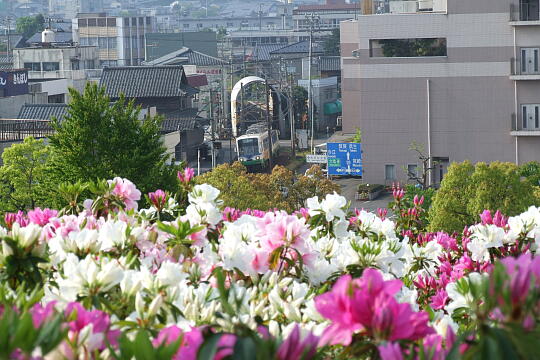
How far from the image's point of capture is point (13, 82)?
2202 inches

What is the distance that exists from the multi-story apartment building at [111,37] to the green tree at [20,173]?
8882 cm

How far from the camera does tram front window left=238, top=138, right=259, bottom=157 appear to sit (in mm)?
50938

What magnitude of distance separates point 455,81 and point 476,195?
49.9ft

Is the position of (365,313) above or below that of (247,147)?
above

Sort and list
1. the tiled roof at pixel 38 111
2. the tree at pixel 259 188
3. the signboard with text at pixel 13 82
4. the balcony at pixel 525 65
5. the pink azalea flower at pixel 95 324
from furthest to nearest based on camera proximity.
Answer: the signboard with text at pixel 13 82
the tiled roof at pixel 38 111
the balcony at pixel 525 65
the tree at pixel 259 188
the pink azalea flower at pixel 95 324

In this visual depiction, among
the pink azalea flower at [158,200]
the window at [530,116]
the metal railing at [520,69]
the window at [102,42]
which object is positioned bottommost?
the window at [530,116]

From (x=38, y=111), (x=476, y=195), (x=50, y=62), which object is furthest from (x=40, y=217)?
(x=50, y=62)

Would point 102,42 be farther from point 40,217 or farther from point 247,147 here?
point 40,217

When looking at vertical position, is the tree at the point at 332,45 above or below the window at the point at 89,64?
above

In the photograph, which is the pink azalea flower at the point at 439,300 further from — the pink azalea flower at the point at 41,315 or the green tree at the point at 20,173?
the green tree at the point at 20,173

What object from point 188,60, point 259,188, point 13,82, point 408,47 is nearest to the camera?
point 259,188

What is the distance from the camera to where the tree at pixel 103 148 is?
19.9m

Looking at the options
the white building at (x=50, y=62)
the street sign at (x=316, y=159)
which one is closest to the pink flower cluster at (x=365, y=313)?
the street sign at (x=316, y=159)

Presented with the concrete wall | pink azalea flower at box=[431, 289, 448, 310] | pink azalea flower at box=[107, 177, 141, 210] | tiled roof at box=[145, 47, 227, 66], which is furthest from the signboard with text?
pink azalea flower at box=[431, 289, 448, 310]
